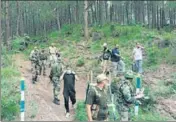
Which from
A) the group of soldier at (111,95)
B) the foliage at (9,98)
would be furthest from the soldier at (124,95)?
the foliage at (9,98)

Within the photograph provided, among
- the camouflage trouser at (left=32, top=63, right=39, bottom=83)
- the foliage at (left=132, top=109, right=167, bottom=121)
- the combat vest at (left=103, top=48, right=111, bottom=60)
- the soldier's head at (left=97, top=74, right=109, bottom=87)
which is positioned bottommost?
the foliage at (left=132, top=109, right=167, bottom=121)

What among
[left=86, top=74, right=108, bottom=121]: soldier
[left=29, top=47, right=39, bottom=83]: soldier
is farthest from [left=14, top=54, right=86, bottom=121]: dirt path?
[left=86, top=74, right=108, bottom=121]: soldier

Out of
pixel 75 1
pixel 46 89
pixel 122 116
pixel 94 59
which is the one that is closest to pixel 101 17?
pixel 75 1

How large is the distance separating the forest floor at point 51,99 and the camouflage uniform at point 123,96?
267 centimetres

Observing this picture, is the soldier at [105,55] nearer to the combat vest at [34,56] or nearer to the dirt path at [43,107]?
the dirt path at [43,107]

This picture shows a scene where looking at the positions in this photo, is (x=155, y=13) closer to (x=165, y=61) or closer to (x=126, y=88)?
(x=165, y=61)

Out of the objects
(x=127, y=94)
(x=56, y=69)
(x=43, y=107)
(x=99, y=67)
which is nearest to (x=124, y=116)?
(x=127, y=94)

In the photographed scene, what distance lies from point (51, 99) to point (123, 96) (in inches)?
248

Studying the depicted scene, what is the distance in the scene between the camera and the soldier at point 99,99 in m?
9.96

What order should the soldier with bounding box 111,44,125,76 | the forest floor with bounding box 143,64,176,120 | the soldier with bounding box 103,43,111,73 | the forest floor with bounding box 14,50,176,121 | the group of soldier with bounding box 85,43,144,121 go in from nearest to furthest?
the group of soldier with bounding box 85,43,144,121
the forest floor with bounding box 14,50,176,121
the forest floor with bounding box 143,64,176,120
the soldier with bounding box 111,44,125,76
the soldier with bounding box 103,43,111,73

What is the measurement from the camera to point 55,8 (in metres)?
54.2

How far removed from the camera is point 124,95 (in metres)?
12.1

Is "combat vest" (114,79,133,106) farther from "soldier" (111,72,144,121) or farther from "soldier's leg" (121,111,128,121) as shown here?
"soldier's leg" (121,111,128,121)

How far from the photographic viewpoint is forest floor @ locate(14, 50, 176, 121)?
14617 mm
